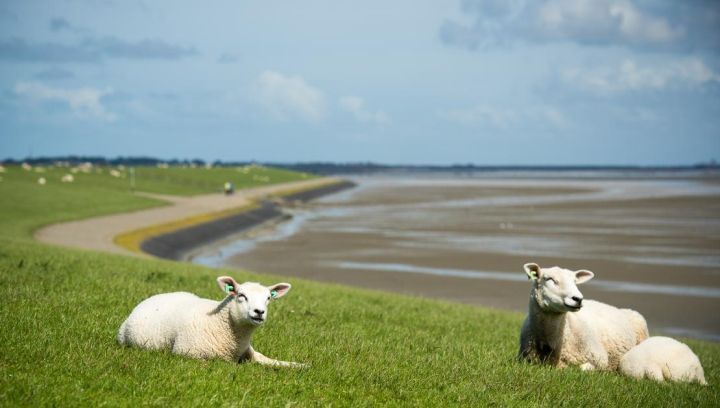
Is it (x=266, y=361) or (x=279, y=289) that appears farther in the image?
(x=266, y=361)

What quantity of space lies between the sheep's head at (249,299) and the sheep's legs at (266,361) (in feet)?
1.74

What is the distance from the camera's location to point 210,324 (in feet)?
32.9

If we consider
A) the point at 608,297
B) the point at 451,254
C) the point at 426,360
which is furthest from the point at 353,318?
the point at 451,254

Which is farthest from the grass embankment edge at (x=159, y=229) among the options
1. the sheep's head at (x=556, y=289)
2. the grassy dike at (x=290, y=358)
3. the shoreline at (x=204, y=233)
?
the sheep's head at (x=556, y=289)

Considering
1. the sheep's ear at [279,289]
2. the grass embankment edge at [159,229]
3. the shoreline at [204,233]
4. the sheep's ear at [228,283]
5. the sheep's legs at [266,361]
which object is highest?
the sheep's ear at [228,283]

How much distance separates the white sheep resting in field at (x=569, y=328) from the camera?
11531 millimetres

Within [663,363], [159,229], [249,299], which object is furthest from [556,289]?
[159,229]

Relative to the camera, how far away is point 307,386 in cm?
891

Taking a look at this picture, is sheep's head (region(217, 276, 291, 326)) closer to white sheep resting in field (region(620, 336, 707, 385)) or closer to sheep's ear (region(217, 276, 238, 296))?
sheep's ear (region(217, 276, 238, 296))

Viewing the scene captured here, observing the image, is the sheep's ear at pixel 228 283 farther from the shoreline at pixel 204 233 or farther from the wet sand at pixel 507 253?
the shoreline at pixel 204 233

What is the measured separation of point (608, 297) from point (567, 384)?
19225 millimetres

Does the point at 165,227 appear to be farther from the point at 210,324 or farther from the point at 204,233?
the point at 210,324

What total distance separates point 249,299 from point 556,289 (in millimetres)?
4317

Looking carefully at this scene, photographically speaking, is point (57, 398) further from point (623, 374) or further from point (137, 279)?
point (137, 279)
